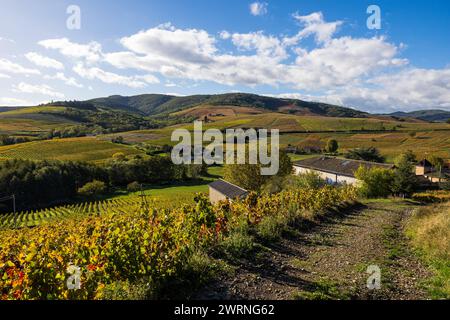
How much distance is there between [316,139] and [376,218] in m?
100

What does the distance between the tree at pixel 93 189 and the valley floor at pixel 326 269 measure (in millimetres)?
73232

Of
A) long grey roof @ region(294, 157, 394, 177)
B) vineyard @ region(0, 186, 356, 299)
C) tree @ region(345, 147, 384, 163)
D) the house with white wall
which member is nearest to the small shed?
the house with white wall

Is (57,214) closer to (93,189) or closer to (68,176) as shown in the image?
(93,189)

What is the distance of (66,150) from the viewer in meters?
101

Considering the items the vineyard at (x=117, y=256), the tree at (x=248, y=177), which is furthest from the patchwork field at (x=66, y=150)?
the vineyard at (x=117, y=256)

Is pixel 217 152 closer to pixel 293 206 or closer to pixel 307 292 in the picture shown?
pixel 293 206

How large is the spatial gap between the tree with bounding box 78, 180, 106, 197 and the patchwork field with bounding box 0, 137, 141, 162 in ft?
56.5

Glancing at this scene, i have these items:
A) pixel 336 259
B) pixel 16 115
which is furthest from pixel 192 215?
pixel 16 115

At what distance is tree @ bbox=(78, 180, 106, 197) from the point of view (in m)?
78.9

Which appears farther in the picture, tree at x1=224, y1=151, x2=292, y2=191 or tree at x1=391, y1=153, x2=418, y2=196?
tree at x1=224, y1=151, x2=292, y2=191

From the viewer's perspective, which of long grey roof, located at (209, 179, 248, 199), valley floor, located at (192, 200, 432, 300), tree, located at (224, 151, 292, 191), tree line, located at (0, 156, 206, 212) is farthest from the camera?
tree line, located at (0, 156, 206, 212)

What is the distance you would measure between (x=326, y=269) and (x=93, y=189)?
3075 inches

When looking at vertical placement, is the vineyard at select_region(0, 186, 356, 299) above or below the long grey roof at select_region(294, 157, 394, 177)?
above

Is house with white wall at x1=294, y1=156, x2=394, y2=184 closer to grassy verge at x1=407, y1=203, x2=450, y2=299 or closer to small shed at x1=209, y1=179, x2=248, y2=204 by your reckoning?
small shed at x1=209, y1=179, x2=248, y2=204
